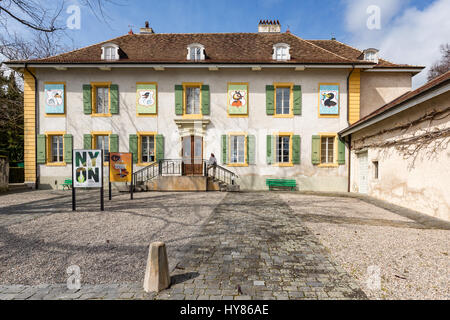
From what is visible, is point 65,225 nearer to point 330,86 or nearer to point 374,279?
point 374,279

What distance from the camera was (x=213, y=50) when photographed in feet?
42.9

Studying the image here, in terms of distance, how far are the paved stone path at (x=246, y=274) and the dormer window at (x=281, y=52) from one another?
10.6m

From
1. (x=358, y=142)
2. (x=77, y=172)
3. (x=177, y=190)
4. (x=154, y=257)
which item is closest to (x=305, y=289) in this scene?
(x=154, y=257)

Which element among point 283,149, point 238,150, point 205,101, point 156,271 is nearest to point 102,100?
point 205,101

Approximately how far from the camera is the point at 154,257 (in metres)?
2.42

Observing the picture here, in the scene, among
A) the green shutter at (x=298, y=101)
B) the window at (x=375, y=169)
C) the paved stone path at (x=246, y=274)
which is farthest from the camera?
the green shutter at (x=298, y=101)

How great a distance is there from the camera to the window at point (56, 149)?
1214 centimetres

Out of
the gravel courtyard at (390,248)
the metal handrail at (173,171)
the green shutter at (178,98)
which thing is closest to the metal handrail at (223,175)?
the metal handrail at (173,171)

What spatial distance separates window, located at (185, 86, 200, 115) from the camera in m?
12.2

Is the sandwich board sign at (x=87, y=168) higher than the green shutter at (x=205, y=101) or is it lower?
lower

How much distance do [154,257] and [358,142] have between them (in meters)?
11.5

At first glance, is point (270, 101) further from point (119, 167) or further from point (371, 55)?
point (119, 167)

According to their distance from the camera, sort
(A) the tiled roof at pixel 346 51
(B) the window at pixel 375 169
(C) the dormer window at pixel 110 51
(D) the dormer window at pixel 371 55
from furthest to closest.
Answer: (D) the dormer window at pixel 371 55 → (A) the tiled roof at pixel 346 51 → (C) the dormer window at pixel 110 51 → (B) the window at pixel 375 169

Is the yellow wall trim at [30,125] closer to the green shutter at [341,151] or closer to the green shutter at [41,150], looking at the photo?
the green shutter at [41,150]
